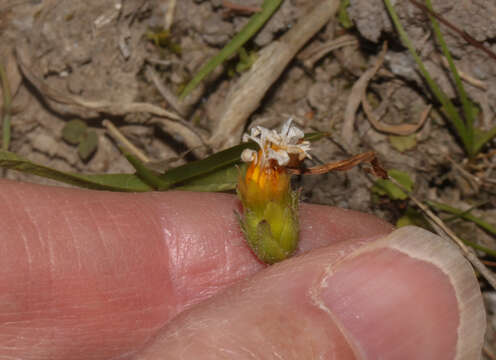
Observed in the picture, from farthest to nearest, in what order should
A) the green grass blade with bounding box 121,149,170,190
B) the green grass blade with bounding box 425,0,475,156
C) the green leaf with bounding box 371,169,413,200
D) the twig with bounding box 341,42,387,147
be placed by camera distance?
the twig with bounding box 341,42,387,147, the green leaf with bounding box 371,169,413,200, the green grass blade with bounding box 425,0,475,156, the green grass blade with bounding box 121,149,170,190

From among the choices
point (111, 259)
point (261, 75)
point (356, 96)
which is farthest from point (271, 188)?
point (356, 96)

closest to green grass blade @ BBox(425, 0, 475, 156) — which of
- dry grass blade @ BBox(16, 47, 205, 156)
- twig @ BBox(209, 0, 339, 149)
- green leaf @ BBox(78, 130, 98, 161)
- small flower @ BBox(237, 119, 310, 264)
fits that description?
twig @ BBox(209, 0, 339, 149)

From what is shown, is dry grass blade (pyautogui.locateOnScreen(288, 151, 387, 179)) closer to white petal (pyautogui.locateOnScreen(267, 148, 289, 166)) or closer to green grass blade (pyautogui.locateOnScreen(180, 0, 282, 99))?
white petal (pyautogui.locateOnScreen(267, 148, 289, 166))

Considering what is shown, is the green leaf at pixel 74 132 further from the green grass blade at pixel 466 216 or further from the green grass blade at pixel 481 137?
the green grass blade at pixel 481 137

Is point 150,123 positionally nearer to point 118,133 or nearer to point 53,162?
point 118,133

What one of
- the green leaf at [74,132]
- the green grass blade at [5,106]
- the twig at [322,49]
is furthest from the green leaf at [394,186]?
the green grass blade at [5,106]
